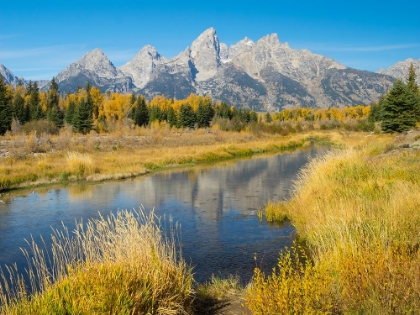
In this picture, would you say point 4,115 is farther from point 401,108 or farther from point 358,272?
point 358,272

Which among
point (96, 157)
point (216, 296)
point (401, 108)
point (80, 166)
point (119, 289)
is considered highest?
point (401, 108)

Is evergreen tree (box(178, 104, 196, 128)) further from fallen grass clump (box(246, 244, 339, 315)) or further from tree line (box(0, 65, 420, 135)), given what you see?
fallen grass clump (box(246, 244, 339, 315))

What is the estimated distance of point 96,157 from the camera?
3503 cm

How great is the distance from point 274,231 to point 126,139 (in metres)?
40.0

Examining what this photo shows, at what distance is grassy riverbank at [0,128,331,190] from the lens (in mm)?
27312

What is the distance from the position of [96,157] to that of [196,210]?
1969 cm

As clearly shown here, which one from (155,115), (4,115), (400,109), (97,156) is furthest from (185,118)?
(97,156)

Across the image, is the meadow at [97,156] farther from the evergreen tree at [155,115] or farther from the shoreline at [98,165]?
the evergreen tree at [155,115]

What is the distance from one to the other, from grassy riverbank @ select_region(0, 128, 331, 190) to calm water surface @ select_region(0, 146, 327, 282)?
2569 millimetres

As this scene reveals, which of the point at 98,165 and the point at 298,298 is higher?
the point at 298,298

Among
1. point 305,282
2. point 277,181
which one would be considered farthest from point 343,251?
point 277,181

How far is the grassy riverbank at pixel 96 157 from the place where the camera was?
89.6 feet

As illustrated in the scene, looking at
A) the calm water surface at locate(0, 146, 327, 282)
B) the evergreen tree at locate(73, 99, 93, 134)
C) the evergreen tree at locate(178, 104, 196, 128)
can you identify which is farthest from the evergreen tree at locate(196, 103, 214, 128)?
the calm water surface at locate(0, 146, 327, 282)

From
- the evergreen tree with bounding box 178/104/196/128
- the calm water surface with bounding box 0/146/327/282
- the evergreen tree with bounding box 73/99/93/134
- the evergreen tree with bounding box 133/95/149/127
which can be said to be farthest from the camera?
the evergreen tree with bounding box 133/95/149/127
